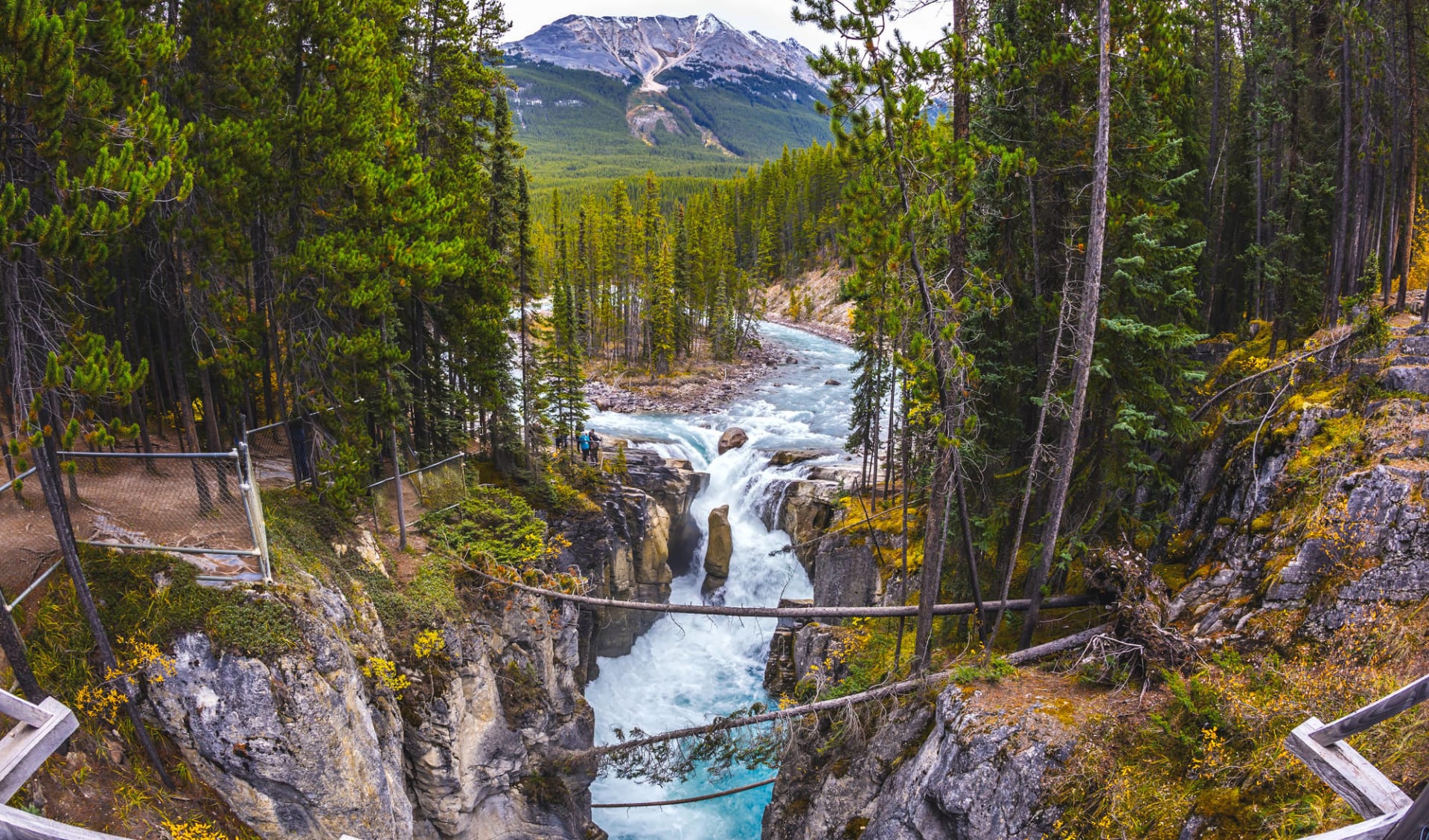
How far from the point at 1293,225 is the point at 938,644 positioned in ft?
49.2

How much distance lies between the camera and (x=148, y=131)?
834 cm

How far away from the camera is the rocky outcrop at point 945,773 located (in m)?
8.45

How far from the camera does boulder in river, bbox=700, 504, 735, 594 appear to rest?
92.2 ft

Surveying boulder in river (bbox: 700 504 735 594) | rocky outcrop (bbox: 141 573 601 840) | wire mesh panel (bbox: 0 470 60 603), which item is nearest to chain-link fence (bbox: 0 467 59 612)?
wire mesh panel (bbox: 0 470 60 603)

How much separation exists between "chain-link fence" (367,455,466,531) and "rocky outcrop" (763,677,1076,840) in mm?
10074

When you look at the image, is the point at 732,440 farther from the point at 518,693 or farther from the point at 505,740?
the point at 505,740

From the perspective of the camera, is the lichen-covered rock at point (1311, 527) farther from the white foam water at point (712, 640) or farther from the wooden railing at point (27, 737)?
the wooden railing at point (27, 737)

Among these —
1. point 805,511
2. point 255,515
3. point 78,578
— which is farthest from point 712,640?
point 78,578

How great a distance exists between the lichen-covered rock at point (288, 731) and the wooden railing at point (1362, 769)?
10.8 meters

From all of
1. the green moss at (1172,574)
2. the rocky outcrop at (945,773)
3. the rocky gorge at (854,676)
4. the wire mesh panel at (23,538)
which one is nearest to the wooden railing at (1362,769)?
the rocky gorge at (854,676)

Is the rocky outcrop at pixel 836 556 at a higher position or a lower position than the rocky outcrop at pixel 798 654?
higher

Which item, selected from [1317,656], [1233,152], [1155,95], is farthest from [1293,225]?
[1317,656]

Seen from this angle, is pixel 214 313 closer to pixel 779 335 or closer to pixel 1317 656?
pixel 1317 656

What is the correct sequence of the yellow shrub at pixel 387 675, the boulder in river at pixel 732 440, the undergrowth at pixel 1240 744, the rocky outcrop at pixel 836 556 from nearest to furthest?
the undergrowth at pixel 1240 744, the yellow shrub at pixel 387 675, the rocky outcrop at pixel 836 556, the boulder in river at pixel 732 440
